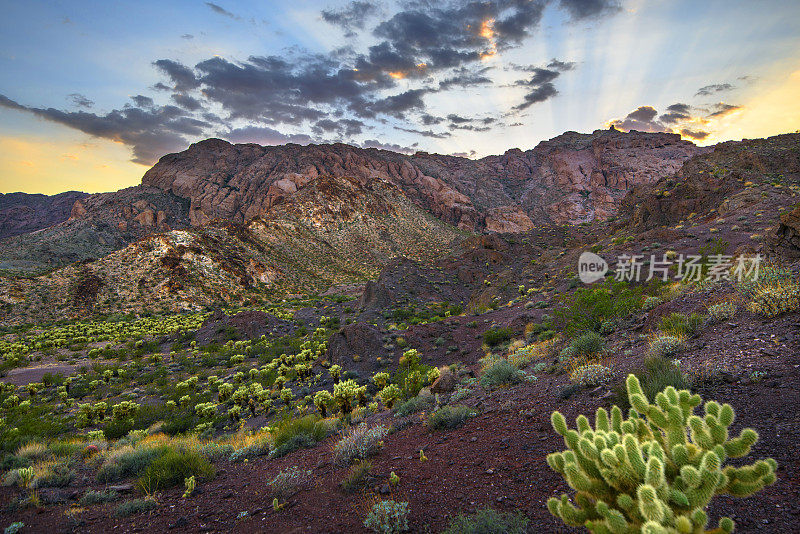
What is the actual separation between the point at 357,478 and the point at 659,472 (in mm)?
4188

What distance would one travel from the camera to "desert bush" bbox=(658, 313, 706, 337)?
7707 mm

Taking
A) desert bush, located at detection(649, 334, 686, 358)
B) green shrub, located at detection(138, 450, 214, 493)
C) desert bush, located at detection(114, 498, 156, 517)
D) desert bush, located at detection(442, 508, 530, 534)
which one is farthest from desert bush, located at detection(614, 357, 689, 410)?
desert bush, located at detection(114, 498, 156, 517)

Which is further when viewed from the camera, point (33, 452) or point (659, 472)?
point (33, 452)

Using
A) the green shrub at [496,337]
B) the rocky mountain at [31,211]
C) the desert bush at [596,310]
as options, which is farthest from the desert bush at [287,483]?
the rocky mountain at [31,211]

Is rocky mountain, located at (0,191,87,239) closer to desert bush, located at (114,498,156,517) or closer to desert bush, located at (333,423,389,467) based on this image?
desert bush, located at (114,498,156,517)

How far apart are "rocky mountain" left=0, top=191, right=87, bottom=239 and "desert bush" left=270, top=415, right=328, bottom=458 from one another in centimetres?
20419

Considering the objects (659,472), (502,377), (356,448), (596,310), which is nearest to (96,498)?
(356,448)

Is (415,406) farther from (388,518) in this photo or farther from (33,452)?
(33,452)

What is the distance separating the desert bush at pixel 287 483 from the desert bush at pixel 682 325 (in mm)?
Result: 8286

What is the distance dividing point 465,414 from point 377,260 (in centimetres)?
5926

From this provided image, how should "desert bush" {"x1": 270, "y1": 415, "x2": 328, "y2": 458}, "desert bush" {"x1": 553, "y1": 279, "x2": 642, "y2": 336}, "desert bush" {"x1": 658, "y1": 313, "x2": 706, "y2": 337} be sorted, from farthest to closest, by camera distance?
1. "desert bush" {"x1": 553, "y1": 279, "x2": 642, "y2": 336}
2. "desert bush" {"x1": 658, "y1": 313, "x2": 706, "y2": 337}
3. "desert bush" {"x1": 270, "y1": 415, "x2": 328, "y2": 458}

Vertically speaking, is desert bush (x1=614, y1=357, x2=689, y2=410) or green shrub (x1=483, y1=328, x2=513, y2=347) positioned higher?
desert bush (x1=614, y1=357, x2=689, y2=410)

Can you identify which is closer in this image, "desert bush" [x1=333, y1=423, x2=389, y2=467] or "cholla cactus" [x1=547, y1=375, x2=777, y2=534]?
"cholla cactus" [x1=547, y1=375, x2=777, y2=534]

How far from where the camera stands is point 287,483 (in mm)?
5465
